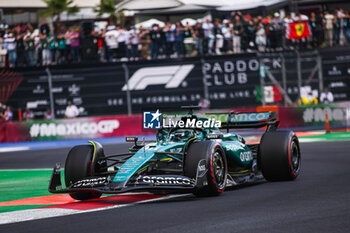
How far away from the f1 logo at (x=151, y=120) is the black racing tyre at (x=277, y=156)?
5.95 ft

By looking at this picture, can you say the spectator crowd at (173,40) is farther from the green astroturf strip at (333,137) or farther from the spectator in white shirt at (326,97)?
the green astroturf strip at (333,137)

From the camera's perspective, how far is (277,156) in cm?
1141

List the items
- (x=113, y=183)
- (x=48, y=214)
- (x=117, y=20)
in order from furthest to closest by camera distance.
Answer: (x=117, y=20), (x=113, y=183), (x=48, y=214)

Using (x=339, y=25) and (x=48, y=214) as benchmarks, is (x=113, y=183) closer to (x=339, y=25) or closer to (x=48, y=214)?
(x=48, y=214)

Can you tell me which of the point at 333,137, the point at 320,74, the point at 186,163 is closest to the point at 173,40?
the point at 320,74

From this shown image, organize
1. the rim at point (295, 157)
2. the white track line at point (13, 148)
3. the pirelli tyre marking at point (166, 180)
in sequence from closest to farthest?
the pirelli tyre marking at point (166, 180) < the rim at point (295, 157) < the white track line at point (13, 148)

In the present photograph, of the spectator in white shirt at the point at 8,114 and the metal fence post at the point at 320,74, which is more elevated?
the metal fence post at the point at 320,74

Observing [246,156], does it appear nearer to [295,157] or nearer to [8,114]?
[295,157]

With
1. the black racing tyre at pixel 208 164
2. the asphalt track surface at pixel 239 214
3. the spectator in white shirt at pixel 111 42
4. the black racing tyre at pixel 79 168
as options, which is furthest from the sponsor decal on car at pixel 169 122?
the spectator in white shirt at pixel 111 42

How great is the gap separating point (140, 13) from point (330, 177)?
27630mm

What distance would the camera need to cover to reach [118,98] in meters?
29.8

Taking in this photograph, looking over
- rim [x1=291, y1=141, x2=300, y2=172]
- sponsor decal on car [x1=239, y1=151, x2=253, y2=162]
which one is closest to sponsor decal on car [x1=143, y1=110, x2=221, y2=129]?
sponsor decal on car [x1=239, y1=151, x2=253, y2=162]

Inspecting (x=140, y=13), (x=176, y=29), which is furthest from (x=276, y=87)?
(x=140, y=13)

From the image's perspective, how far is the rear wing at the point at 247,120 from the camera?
12.4m
